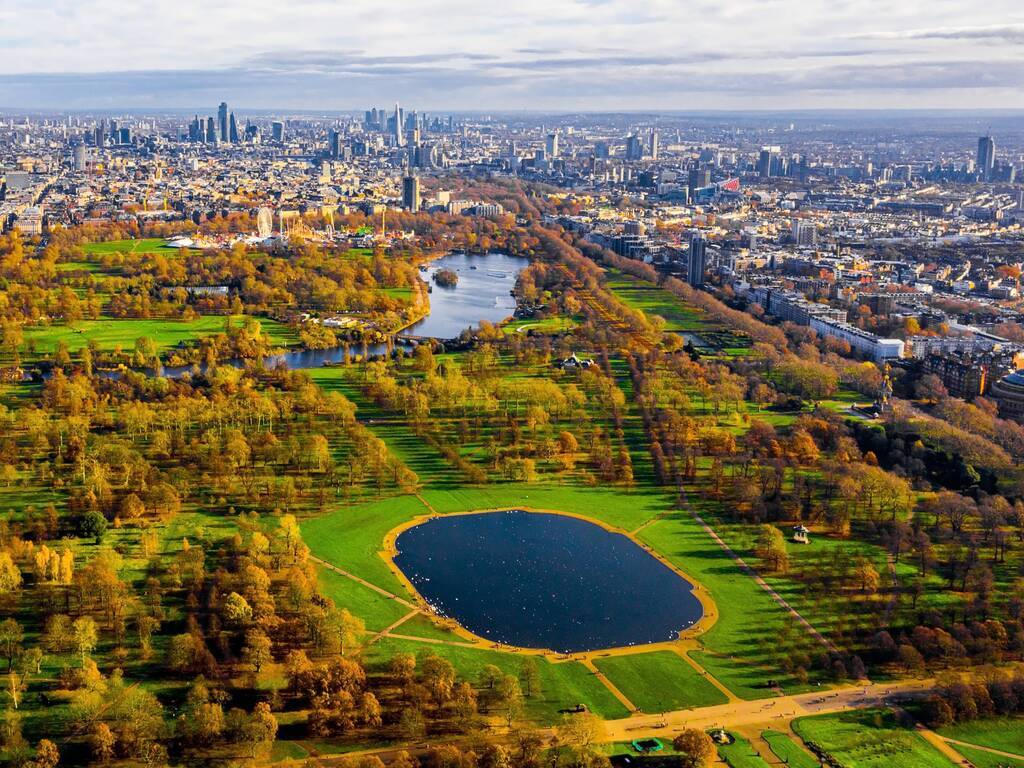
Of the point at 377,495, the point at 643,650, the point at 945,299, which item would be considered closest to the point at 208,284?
the point at 377,495

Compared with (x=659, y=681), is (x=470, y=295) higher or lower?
higher

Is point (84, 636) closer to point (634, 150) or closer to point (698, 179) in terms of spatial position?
point (698, 179)

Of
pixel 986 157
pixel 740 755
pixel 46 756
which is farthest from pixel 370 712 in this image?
pixel 986 157

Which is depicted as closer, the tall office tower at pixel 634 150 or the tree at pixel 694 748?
the tree at pixel 694 748

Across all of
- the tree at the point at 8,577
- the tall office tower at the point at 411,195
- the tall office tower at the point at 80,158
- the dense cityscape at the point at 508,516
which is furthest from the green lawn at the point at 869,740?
the tall office tower at the point at 80,158

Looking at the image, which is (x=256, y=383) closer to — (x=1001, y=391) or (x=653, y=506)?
(x=653, y=506)

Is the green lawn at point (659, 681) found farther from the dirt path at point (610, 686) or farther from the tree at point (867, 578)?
the tree at point (867, 578)
